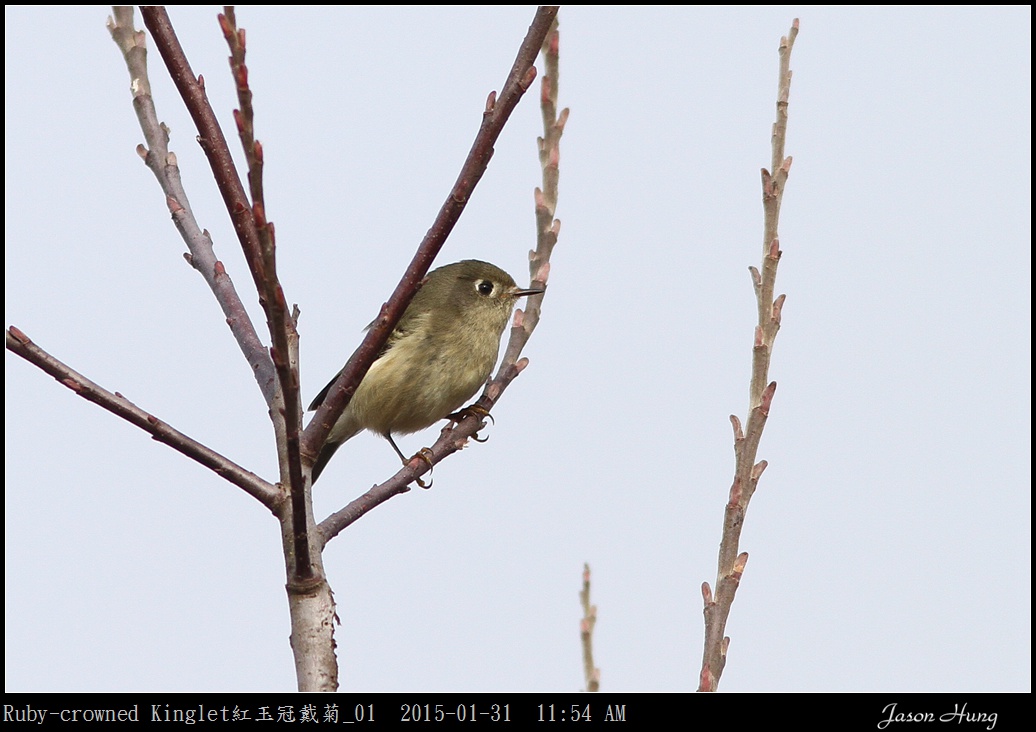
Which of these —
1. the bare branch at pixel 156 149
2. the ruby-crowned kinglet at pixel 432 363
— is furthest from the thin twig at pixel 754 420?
the ruby-crowned kinglet at pixel 432 363

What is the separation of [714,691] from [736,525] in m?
0.34

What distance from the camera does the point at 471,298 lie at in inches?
224

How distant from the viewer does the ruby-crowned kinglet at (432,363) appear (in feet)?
17.3

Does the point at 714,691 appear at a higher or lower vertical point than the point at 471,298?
lower

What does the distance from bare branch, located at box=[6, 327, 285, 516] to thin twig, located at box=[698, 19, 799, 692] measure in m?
1.08

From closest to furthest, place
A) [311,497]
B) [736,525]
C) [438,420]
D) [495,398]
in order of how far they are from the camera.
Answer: [736,525] < [311,497] < [495,398] < [438,420]

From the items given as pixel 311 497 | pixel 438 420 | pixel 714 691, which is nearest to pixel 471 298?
pixel 438 420

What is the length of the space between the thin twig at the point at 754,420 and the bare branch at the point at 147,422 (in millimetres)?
1080

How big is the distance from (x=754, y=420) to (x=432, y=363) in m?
3.20

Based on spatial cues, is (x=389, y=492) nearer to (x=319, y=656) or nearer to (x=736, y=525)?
(x=319, y=656)

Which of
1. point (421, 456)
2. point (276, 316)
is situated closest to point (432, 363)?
point (421, 456)

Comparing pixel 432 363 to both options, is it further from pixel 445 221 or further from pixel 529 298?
pixel 445 221

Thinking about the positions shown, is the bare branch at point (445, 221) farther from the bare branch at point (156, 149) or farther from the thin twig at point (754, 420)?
the bare branch at point (156, 149)
